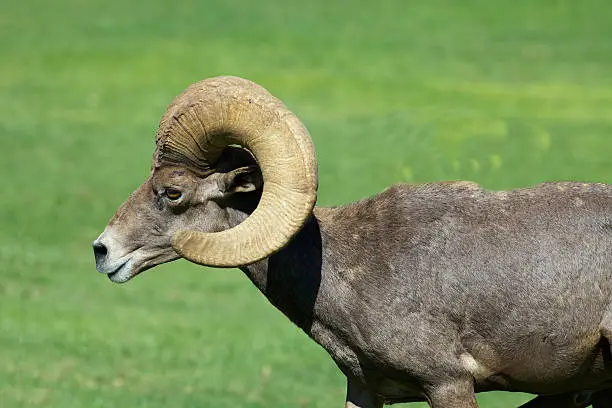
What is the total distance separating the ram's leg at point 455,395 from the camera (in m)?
10.9

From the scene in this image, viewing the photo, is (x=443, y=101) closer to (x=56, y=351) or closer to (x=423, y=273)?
(x=56, y=351)

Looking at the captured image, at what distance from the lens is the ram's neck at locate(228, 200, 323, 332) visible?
11312mm

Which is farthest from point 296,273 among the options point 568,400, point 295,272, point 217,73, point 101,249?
point 217,73

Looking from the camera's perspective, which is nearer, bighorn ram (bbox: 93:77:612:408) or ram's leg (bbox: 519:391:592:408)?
bighorn ram (bbox: 93:77:612:408)

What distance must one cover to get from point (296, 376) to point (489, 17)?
2857 centimetres

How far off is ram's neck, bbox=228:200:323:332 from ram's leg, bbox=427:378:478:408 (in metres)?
1.12

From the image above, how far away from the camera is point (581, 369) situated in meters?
11.2

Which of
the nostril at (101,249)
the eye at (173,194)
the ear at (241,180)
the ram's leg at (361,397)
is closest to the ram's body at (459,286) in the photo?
the ram's leg at (361,397)

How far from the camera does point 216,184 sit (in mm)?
11297

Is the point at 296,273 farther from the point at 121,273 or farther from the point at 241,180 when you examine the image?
the point at 121,273

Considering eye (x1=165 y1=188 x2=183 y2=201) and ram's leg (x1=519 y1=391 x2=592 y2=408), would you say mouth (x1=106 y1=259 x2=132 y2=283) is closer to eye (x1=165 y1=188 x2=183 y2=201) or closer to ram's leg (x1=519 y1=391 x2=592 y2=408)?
eye (x1=165 y1=188 x2=183 y2=201)

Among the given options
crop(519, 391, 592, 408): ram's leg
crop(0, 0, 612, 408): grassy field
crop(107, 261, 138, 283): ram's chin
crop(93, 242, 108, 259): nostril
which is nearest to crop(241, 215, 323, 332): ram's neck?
crop(107, 261, 138, 283): ram's chin

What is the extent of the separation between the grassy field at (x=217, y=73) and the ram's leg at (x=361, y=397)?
3.95 m

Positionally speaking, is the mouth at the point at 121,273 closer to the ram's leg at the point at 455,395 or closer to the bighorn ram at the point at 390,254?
the bighorn ram at the point at 390,254
